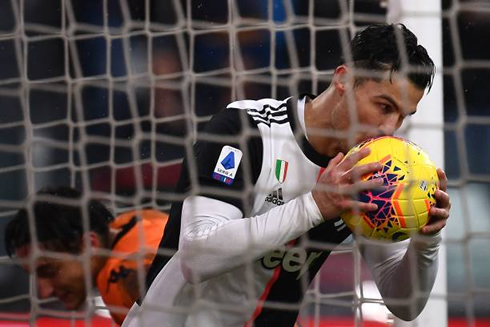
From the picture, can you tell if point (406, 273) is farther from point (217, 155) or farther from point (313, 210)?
point (217, 155)

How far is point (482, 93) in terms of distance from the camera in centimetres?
281

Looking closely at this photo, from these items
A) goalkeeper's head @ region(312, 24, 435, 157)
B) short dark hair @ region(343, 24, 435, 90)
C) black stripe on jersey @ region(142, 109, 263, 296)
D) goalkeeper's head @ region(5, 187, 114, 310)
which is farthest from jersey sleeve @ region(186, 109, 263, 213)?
goalkeeper's head @ region(5, 187, 114, 310)

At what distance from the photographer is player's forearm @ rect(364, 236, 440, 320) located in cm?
176

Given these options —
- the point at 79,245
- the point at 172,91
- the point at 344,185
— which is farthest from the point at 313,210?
the point at 172,91

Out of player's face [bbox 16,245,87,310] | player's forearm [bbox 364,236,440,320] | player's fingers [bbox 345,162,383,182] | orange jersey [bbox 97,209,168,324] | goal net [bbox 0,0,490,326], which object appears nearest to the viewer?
player's fingers [bbox 345,162,383,182]

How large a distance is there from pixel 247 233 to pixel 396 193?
257 millimetres

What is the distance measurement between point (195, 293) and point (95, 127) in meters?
1.47

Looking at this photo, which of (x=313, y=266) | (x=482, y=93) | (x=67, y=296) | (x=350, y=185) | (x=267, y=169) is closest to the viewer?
(x=350, y=185)

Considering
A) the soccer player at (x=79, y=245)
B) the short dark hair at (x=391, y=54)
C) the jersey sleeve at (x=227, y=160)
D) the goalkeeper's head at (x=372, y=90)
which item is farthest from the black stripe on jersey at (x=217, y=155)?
the soccer player at (x=79, y=245)

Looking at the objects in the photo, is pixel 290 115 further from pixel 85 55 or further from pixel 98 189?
pixel 98 189

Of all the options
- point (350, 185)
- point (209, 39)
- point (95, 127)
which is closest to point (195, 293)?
point (350, 185)

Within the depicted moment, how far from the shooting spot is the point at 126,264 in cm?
210

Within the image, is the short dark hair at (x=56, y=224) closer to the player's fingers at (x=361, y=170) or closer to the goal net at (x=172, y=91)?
the goal net at (x=172, y=91)

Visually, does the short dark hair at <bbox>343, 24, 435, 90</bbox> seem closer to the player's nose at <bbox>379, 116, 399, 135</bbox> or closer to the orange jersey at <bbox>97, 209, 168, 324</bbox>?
the player's nose at <bbox>379, 116, 399, 135</bbox>
